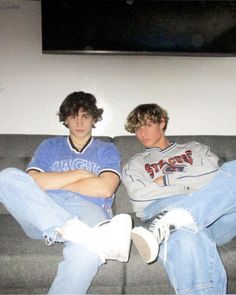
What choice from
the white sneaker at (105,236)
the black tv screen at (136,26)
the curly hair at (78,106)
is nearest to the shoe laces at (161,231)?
the white sneaker at (105,236)

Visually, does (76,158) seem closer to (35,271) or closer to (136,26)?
(35,271)

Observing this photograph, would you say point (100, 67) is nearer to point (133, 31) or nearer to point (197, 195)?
point (133, 31)

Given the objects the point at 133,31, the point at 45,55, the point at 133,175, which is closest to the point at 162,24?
the point at 133,31

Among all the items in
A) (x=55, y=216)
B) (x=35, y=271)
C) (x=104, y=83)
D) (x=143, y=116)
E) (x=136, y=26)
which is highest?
(x=136, y=26)

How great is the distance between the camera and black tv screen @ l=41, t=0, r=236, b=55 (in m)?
2.36

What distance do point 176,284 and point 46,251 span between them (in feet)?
1.95

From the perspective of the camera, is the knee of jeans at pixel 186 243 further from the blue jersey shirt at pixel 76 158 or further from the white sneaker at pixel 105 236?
the blue jersey shirt at pixel 76 158

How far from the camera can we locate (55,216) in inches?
53.4

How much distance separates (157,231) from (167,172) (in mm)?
573

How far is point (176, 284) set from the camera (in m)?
1.30

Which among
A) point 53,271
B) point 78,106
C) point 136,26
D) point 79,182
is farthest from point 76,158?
point 136,26

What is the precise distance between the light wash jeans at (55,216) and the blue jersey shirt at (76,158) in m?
0.23

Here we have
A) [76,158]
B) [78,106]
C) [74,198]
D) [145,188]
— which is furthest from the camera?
[78,106]

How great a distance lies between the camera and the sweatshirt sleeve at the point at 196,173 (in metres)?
1.82
